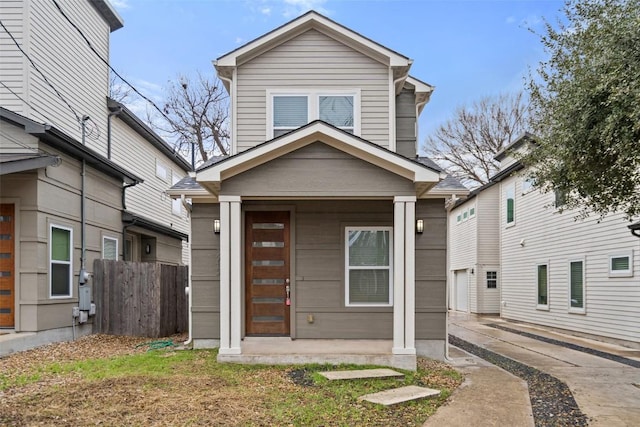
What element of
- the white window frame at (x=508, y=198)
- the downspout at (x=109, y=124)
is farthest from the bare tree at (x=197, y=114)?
the white window frame at (x=508, y=198)

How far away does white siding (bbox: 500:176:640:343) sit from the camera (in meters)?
9.78

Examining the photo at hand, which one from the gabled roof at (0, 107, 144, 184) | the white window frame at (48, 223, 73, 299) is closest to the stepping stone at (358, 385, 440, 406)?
the white window frame at (48, 223, 73, 299)

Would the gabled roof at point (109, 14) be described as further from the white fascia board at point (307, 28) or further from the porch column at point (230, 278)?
the porch column at point (230, 278)

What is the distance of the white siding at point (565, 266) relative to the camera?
978 centimetres

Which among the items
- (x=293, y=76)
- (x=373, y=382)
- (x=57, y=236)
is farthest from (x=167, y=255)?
(x=373, y=382)

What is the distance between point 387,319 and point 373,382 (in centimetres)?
203

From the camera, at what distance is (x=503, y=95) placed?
82.7ft

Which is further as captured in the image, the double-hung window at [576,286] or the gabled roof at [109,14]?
the gabled roof at [109,14]

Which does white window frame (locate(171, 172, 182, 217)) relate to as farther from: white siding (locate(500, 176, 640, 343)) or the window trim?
white siding (locate(500, 176, 640, 343))

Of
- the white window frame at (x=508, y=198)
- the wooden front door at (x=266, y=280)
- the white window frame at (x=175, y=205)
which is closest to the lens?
the wooden front door at (x=266, y=280)

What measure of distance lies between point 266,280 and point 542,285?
32.3ft

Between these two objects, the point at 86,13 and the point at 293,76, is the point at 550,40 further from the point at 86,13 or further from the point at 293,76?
the point at 86,13

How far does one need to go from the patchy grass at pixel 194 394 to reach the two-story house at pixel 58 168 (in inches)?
67.7

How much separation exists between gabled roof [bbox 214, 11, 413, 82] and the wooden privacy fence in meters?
4.34
